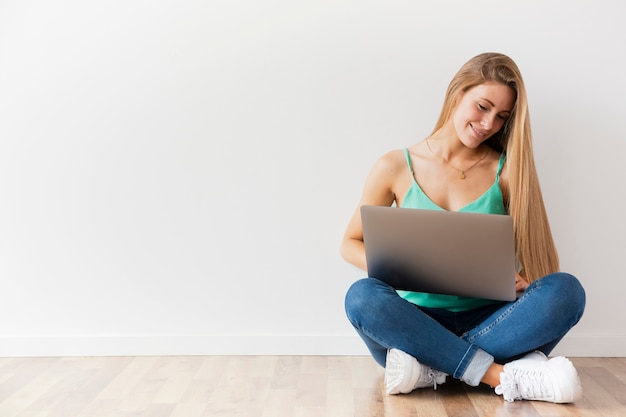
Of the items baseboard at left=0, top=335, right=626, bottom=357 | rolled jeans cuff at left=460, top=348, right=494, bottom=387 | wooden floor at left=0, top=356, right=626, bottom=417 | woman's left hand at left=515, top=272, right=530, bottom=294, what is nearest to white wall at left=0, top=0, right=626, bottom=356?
baseboard at left=0, top=335, right=626, bottom=357

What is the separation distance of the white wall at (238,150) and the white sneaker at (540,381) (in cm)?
64

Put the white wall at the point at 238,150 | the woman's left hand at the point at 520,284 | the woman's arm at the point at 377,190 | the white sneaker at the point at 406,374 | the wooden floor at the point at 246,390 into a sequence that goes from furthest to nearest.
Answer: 1. the white wall at the point at 238,150
2. the woman's arm at the point at 377,190
3. the woman's left hand at the point at 520,284
4. the white sneaker at the point at 406,374
5. the wooden floor at the point at 246,390

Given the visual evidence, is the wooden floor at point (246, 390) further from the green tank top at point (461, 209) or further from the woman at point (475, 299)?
the green tank top at point (461, 209)

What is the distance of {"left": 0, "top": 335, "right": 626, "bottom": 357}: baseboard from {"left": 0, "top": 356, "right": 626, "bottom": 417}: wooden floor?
4cm

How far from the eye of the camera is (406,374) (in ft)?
6.45

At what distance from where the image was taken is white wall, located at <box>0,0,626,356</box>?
2463 mm

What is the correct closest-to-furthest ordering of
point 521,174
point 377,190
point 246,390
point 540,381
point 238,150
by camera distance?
point 540,381, point 246,390, point 521,174, point 377,190, point 238,150

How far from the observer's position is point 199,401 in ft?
6.38

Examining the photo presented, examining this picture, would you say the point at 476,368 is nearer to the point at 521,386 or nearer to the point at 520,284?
the point at 521,386

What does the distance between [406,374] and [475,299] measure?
0.38m

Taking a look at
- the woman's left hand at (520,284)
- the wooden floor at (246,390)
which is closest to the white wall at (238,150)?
the wooden floor at (246,390)

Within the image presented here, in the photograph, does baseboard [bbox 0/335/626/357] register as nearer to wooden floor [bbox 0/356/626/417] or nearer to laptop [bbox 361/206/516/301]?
wooden floor [bbox 0/356/626/417]

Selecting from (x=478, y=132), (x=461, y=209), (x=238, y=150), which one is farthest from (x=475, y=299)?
(x=238, y=150)

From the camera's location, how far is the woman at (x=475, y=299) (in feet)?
6.51
